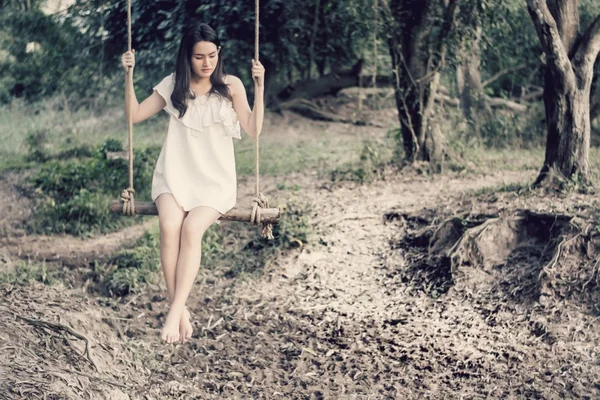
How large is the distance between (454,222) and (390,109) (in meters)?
6.65

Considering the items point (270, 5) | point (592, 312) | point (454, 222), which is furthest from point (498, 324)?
point (270, 5)

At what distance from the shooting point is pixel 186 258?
454 centimetres

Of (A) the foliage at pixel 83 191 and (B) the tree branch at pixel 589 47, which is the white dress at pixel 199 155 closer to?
(A) the foliage at pixel 83 191

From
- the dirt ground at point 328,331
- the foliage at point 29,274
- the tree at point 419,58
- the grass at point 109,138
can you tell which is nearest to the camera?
the dirt ground at point 328,331

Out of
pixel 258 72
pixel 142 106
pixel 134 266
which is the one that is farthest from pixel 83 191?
pixel 258 72

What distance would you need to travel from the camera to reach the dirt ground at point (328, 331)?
216 inches

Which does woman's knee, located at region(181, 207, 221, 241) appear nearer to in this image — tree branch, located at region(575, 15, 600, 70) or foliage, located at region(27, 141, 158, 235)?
foliage, located at region(27, 141, 158, 235)

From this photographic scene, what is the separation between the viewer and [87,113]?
1254 cm

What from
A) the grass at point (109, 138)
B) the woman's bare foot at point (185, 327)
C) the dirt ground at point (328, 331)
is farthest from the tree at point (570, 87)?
the woman's bare foot at point (185, 327)

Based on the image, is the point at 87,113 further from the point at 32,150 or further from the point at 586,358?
the point at 586,358

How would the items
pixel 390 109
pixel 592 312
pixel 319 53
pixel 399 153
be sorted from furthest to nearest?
pixel 390 109
pixel 319 53
pixel 399 153
pixel 592 312

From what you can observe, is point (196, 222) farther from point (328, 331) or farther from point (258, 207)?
point (328, 331)

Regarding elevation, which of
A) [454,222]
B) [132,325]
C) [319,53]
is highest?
[319,53]

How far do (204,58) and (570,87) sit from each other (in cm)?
399
